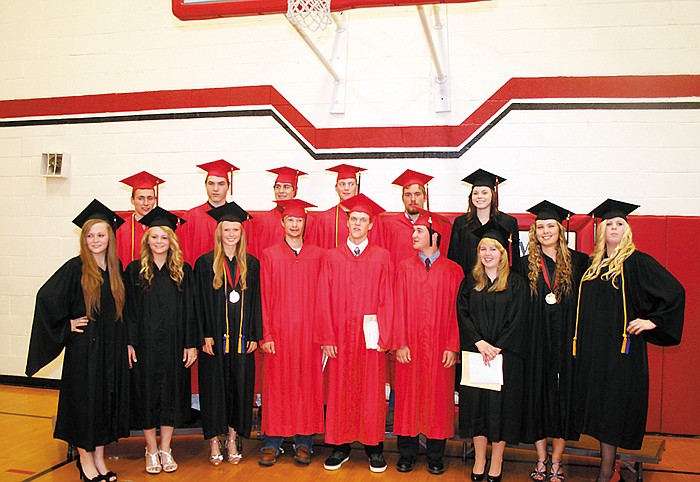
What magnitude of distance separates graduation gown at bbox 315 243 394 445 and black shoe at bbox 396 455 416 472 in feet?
0.78

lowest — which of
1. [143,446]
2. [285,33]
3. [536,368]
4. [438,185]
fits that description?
[143,446]

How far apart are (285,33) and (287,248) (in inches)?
120

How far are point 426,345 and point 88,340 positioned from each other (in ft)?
7.93

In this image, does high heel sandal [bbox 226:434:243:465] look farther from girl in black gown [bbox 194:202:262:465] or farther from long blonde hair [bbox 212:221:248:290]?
long blonde hair [bbox 212:221:248:290]

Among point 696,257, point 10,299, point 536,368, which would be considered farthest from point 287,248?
point 10,299

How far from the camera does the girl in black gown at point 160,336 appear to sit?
14.5 feet

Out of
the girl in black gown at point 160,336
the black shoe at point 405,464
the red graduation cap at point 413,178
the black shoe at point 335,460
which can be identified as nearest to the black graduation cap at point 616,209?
the red graduation cap at point 413,178

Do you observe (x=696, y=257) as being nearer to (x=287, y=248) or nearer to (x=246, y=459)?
(x=287, y=248)

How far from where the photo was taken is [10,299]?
7277mm

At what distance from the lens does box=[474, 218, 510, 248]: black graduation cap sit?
14.3 ft

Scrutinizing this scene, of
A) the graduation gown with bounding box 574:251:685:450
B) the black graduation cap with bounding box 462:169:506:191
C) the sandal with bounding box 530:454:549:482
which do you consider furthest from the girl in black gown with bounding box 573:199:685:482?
the black graduation cap with bounding box 462:169:506:191

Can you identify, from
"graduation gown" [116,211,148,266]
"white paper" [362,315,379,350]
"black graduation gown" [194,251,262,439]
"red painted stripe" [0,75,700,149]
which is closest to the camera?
"white paper" [362,315,379,350]

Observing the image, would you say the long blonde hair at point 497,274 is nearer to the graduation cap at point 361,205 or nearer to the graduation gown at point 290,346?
the graduation cap at point 361,205

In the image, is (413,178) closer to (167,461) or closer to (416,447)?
(416,447)
